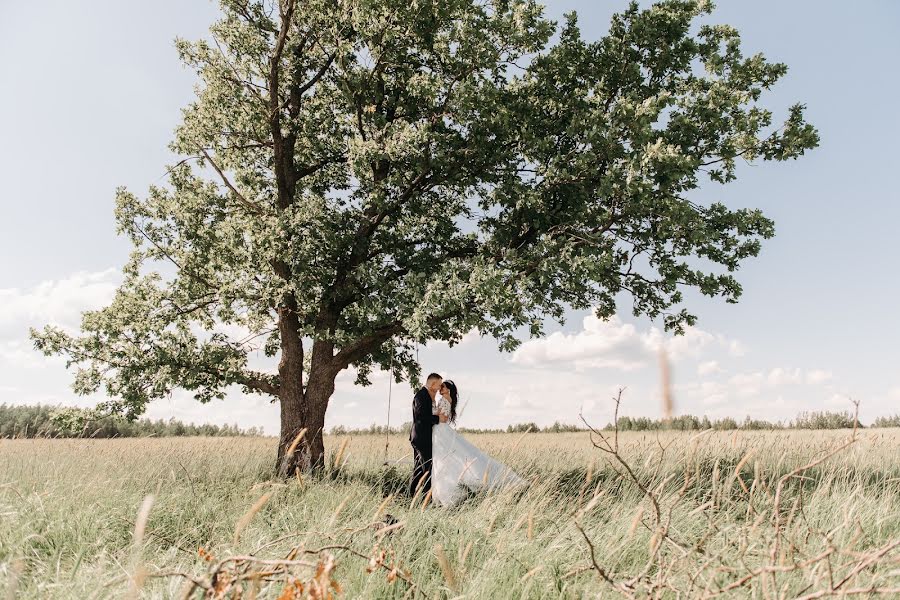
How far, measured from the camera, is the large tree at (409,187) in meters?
12.0

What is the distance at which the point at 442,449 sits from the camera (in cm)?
1120

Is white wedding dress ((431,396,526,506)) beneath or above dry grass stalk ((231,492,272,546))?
beneath

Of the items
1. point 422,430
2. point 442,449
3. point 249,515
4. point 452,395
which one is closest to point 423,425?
point 422,430

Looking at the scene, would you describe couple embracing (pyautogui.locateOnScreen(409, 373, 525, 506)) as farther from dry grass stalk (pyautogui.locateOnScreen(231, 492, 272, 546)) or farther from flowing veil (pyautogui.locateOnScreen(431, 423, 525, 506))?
dry grass stalk (pyautogui.locateOnScreen(231, 492, 272, 546))

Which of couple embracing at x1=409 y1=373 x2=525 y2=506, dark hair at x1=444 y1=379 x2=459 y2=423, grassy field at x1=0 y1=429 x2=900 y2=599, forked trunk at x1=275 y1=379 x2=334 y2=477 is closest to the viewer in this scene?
grassy field at x1=0 y1=429 x2=900 y2=599

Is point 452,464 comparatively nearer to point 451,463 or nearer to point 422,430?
point 451,463

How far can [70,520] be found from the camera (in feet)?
24.2

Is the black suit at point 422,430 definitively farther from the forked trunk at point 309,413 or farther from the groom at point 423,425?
the forked trunk at point 309,413

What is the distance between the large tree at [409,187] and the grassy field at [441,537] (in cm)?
321

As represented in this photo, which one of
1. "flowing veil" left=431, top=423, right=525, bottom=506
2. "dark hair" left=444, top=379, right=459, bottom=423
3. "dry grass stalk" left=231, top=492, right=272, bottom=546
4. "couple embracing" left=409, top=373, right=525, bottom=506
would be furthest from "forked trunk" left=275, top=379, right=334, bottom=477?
"dry grass stalk" left=231, top=492, right=272, bottom=546

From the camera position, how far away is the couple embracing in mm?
10617

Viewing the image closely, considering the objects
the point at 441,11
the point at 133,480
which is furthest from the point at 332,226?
the point at 133,480

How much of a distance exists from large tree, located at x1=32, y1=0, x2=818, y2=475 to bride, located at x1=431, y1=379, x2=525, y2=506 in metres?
1.90

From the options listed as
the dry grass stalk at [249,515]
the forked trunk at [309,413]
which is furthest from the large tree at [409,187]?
the dry grass stalk at [249,515]
